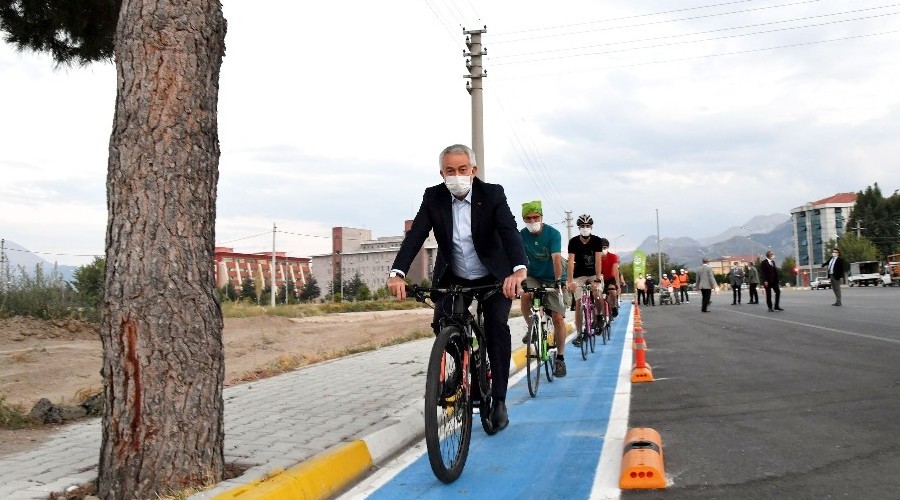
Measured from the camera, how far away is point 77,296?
2008 cm

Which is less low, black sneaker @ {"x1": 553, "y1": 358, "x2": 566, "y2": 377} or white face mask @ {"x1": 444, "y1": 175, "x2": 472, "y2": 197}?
white face mask @ {"x1": 444, "y1": 175, "x2": 472, "y2": 197}

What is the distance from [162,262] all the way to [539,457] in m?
2.61

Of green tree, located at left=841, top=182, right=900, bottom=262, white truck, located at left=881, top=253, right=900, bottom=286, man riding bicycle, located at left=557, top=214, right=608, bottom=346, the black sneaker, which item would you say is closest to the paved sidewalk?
the black sneaker

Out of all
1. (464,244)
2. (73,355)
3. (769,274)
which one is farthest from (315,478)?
(769,274)

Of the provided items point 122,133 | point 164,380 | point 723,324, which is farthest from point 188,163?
point 723,324

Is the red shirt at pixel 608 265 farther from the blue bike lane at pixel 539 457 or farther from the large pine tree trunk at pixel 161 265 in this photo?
the large pine tree trunk at pixel 161 265

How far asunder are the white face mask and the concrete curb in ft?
5.78

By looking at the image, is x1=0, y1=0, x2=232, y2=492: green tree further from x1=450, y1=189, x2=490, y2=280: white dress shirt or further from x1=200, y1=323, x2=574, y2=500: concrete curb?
x1=450, y1=189, x2=490, y2=280: white dress shirt

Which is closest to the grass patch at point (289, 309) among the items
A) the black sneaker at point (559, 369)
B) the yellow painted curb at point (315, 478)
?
the black sneaker at point (559, 369)

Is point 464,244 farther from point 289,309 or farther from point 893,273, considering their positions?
point 893,273

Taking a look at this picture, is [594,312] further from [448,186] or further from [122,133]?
[122,133]

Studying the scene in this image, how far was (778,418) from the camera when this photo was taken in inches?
235

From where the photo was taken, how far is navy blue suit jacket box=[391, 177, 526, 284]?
17.6 feet

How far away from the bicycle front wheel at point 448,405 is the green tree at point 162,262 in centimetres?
115
